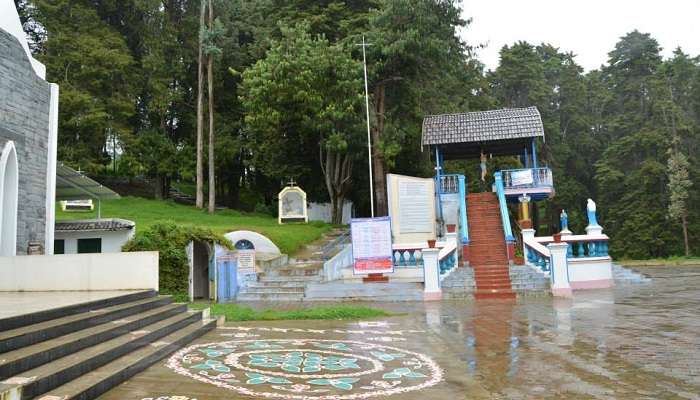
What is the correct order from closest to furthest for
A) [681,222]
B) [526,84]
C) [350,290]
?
1. [350,290]
2. [681,222]
3. [526,84]

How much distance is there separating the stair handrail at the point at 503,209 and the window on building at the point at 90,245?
1398cm

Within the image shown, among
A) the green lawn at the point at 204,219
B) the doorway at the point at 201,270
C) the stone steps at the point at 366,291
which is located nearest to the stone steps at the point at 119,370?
the stone steps at the point at 366,291

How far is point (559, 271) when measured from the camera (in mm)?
15039

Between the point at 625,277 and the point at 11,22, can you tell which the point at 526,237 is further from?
the point at 11,22

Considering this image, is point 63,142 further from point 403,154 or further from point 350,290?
point 350,290

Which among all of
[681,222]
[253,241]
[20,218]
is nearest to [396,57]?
[253,241]

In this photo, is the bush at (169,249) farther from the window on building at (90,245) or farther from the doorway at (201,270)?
the window on building at (90,245)

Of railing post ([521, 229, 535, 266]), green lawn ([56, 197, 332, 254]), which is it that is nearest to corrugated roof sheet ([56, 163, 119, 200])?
green lawn ([56, 197, 332, 254])

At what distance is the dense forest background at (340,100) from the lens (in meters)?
24.5

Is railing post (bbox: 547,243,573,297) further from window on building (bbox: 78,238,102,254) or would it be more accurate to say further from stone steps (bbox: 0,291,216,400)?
window on building (bbox: 78,238,102,254)

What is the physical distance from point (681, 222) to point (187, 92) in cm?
3613

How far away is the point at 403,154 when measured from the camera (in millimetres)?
29875

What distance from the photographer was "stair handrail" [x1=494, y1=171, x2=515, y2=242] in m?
18.6

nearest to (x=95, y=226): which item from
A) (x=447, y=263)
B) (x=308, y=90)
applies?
(x=447, y=263)
